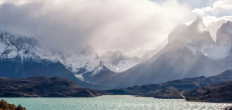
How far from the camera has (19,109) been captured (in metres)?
141

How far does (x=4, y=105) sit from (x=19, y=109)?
35.1 feet

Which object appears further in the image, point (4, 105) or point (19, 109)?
point (19, 109)

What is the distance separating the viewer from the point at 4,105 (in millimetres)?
132000
